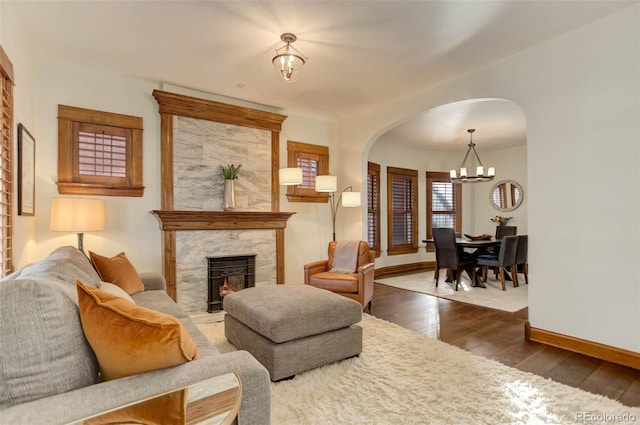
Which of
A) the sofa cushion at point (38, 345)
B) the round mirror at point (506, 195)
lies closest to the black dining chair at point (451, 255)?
the round mirror at point (506, 195)

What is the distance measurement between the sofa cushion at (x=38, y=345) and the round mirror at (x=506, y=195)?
26.5 ft

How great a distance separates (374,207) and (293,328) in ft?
15.4

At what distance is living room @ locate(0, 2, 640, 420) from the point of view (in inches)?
101

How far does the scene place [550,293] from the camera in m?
2.99

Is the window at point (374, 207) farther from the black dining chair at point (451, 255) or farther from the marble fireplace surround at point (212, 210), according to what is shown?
the marble fireplace surround at point (212, 210)

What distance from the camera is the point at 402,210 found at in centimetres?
731

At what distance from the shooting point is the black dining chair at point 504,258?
5.05 metres

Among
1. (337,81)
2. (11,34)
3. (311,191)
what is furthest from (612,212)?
(11,34)

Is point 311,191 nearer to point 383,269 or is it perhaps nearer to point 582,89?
point 383,269

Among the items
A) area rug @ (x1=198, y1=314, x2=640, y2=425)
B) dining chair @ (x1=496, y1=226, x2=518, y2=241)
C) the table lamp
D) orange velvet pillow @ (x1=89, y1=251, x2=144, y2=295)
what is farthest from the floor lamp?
dining chair @ (x1=496, y1=226, x2=518, y2=241)

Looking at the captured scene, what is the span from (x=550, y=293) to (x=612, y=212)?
0.88 metres

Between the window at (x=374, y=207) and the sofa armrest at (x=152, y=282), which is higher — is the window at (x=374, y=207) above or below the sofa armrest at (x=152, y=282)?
above

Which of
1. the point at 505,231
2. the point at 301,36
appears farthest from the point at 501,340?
the point at 505,231

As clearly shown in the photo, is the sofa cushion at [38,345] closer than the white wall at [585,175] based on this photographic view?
Yes
